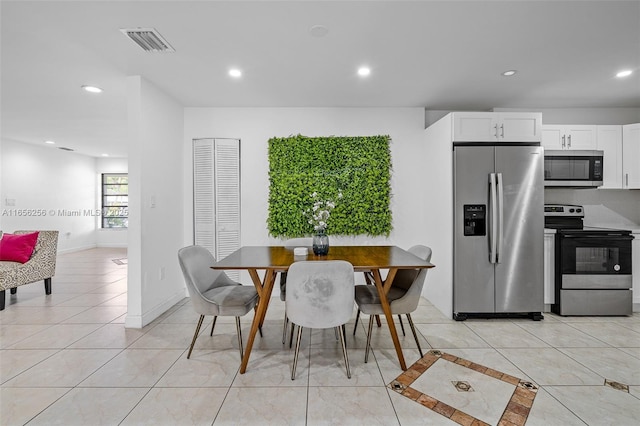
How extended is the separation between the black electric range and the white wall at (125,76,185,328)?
14.8 ft

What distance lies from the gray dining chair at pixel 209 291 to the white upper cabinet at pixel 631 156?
4568mm

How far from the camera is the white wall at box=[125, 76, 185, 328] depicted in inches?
125

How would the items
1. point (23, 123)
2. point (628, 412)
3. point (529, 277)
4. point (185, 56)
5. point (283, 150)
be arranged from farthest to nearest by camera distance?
point (23, 123)
point (283, 150)
point (529, 277)
point (185, 56)
point (628, 412)

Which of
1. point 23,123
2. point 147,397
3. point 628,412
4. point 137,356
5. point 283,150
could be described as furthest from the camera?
point 23,123

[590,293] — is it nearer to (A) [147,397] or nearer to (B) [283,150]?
(B) [283,150]

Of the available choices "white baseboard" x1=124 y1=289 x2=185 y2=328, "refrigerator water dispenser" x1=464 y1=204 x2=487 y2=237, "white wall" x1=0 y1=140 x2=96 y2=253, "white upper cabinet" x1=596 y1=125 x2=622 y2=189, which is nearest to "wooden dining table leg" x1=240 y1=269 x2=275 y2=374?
"white baseboard" x1=124 y1=289 x2=185 y2=328

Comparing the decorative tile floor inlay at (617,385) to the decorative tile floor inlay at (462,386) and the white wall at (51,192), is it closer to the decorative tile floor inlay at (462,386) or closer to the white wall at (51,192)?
the decorative tile floor inlay at (462,386)

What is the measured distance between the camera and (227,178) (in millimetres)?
4176

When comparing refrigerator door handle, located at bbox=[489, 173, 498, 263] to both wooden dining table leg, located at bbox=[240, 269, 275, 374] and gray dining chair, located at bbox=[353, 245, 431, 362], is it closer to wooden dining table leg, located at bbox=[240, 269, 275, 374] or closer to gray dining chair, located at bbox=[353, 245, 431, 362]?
gray dining chair, located at bbox=[353, 245, 431, 362]

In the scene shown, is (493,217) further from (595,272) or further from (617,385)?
(617,385)

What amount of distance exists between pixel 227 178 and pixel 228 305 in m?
2.19

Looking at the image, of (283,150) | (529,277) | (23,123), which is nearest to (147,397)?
(283,150)

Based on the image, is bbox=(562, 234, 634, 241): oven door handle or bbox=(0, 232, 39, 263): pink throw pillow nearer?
bbox=(562, 234, 634, 241): oven door handle

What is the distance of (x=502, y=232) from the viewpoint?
130 inches
